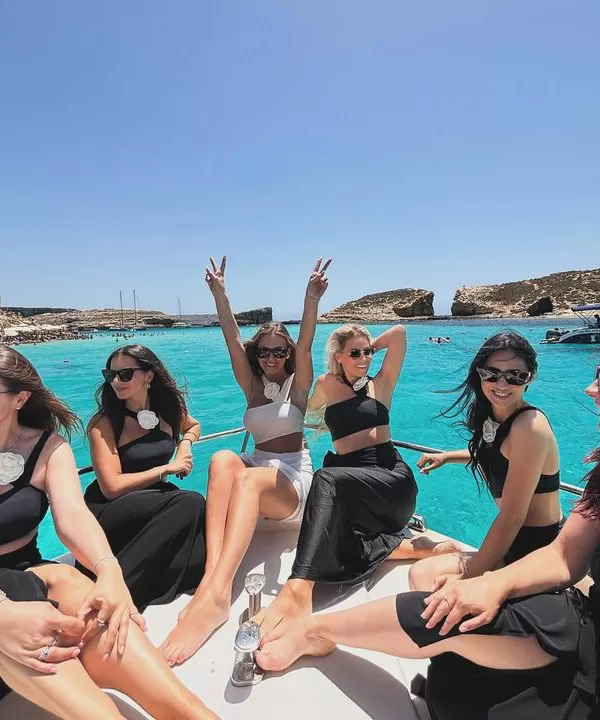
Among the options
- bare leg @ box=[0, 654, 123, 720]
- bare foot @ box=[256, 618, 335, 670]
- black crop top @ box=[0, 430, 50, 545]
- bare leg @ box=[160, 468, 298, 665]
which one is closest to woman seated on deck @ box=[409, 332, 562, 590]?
bare foot @ box=[256, 618, 335, 670]

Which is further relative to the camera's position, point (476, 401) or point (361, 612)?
point (476, 401)

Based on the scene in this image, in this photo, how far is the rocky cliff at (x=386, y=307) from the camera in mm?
65812

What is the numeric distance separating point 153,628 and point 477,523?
5.17 metres

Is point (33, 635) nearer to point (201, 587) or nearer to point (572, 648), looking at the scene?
point (201, 587)

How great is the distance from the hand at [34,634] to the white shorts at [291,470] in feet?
4.60

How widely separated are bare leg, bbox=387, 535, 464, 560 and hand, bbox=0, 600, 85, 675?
5.99ft

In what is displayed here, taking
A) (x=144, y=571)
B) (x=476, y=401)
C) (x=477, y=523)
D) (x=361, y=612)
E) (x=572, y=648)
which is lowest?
(x=477, y=523)

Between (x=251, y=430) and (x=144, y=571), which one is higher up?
(x=251, y=430)

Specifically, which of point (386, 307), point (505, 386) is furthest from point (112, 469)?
point (386, 307)

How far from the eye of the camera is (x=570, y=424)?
9.96 metres

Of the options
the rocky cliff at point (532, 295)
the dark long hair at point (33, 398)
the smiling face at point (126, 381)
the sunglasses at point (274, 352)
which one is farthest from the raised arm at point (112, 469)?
the rocky cliff at point (532, 295)

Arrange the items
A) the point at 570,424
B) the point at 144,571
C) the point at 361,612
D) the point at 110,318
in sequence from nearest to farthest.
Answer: the point at 361,612 → the point at 144,571 → the point at 570,424 → the point at 110,318

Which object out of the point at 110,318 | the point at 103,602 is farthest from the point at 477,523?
the point at 110,318

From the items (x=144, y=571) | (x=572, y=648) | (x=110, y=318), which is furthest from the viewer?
(x=110, y=318)
